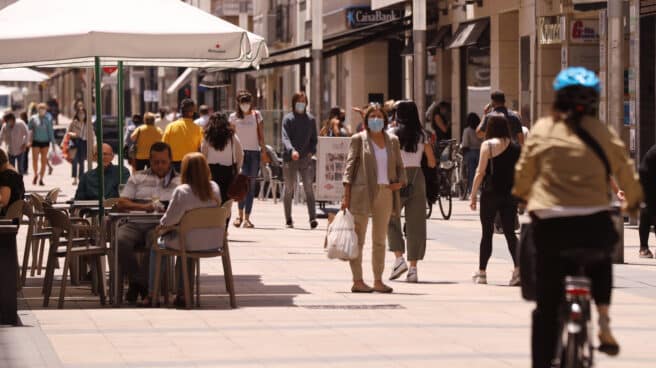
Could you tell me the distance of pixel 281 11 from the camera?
6056cm

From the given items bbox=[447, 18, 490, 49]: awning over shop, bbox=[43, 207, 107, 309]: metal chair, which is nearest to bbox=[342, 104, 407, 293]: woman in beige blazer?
bbox=[43, 207, 107, 309]: metal chair

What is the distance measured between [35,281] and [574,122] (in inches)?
362

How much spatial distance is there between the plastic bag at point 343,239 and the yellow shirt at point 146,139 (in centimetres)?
903

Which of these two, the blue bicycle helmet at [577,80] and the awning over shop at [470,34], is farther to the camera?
the awning over shop at [470,34]

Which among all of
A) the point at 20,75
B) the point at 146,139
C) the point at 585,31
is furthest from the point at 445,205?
the point at 20,75

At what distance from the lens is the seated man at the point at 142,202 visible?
14055 mm

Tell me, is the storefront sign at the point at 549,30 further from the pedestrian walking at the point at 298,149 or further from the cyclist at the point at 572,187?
the cyclist at the point at 572,187

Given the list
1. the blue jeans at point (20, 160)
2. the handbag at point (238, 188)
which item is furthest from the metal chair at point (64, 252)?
the blue jeans at point (20, 160)

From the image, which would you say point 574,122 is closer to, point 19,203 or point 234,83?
point 19,203

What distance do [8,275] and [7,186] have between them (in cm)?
218

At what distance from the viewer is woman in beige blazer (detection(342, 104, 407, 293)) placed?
1485 centimetres

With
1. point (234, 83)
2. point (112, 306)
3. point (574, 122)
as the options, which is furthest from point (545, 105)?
point (234, 83)

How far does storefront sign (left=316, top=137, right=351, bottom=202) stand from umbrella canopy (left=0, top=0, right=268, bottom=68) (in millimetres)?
10912

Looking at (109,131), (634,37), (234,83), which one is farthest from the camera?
(234,83)
